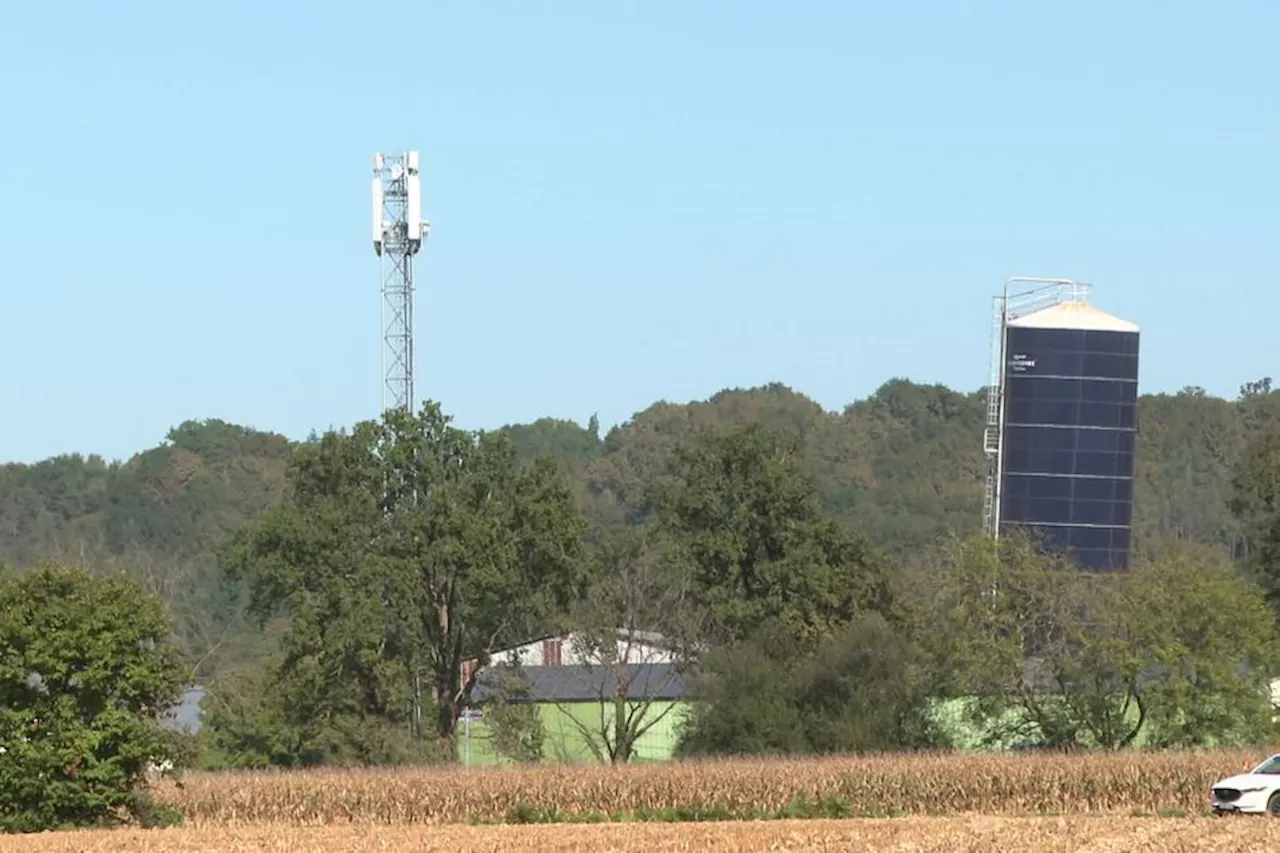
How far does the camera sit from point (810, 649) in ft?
265

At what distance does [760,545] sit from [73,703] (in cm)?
4244

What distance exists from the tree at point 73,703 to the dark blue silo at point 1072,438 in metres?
49.1

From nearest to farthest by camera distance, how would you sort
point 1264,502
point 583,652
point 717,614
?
1. point 583,652
2. point 717,614
3. point 1264,502

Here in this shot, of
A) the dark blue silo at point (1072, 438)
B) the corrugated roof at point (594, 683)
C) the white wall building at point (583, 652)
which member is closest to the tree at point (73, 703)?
the corrugated roof at point (594, 683)

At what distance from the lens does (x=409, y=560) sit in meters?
80.4

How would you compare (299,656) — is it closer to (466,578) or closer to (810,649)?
(466,578)

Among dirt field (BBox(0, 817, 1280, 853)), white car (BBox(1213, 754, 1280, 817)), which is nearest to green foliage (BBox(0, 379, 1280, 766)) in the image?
white car (BBox(1213, 754, 1280, 817))

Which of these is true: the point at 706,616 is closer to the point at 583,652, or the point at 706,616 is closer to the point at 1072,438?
the point at 583,652

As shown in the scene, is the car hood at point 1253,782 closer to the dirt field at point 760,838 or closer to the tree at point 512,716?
the dirt field at point 760,838

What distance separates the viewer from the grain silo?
91.4 metres

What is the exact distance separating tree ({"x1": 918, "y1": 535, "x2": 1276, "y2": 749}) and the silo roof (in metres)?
19.5

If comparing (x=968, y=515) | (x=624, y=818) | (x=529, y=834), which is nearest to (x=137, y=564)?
(x=968, y=515)

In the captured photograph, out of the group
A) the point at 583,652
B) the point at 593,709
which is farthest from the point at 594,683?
the point at 583,652

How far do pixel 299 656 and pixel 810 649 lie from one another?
56.5ft
